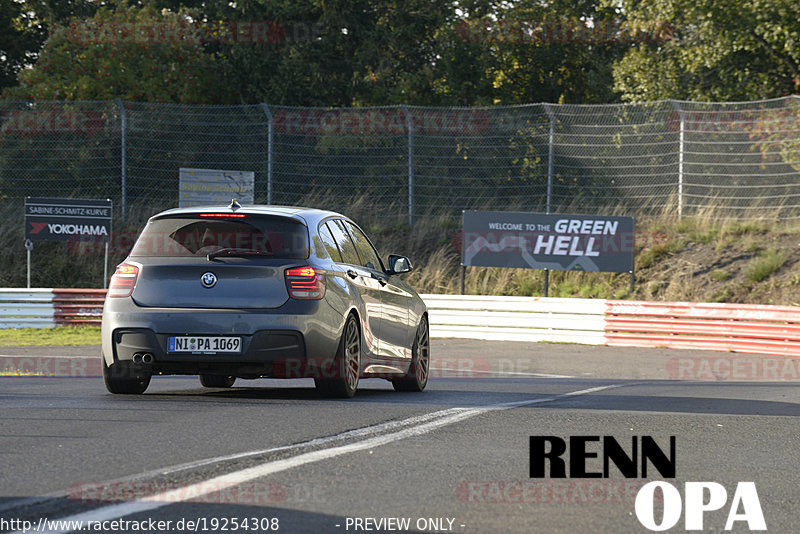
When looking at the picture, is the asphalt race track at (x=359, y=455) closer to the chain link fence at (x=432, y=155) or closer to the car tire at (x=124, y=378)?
the car tire at (x=124, y=378)

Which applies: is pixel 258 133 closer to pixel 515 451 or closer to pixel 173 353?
pixel 173 353

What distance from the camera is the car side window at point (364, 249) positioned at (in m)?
11.5

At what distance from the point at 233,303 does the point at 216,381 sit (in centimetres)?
243

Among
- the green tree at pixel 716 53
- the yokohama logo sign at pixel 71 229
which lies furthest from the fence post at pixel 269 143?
the green tree at pixel 716 53

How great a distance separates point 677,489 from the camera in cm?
631

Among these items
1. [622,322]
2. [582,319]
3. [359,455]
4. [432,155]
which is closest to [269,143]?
[432,155]

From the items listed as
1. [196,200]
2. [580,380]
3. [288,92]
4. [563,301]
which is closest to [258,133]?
[196,200]

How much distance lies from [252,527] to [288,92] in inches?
1260

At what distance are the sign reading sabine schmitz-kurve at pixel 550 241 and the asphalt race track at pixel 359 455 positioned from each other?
45.4ft

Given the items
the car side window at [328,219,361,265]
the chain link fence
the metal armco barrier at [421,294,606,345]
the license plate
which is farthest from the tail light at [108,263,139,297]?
the chain link fence

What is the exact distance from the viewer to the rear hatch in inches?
381

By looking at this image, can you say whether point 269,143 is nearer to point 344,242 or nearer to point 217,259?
point 344,242

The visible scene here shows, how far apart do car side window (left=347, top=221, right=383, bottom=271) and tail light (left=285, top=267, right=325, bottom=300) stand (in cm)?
155

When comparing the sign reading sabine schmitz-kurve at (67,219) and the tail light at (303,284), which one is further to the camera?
the sign reading sabine schmitz-kurve at (67,219)
